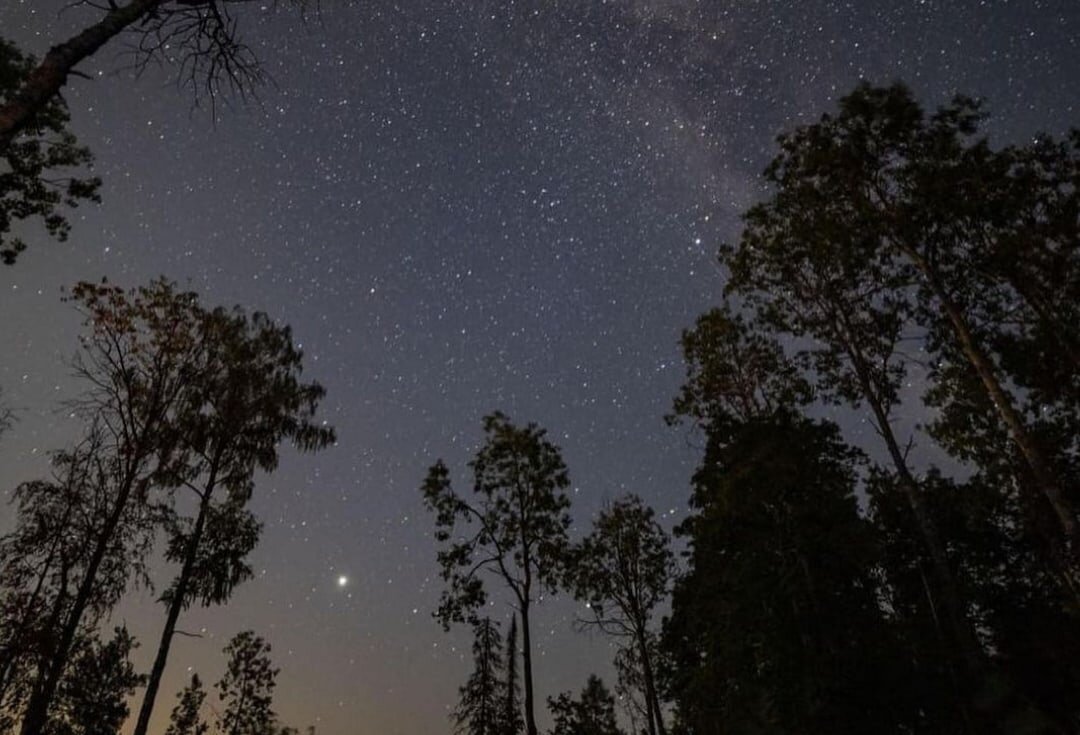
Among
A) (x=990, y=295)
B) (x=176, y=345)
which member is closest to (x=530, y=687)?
(x=176, y=345)

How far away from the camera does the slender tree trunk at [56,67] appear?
4699 mm

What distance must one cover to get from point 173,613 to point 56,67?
49.6ft

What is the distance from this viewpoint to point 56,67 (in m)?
5.04

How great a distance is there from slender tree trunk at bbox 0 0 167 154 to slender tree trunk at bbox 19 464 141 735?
1245 cm

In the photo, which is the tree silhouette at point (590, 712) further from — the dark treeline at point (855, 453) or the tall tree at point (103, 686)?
the tall tree at point (103, 686)

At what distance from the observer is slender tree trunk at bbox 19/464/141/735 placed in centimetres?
1283

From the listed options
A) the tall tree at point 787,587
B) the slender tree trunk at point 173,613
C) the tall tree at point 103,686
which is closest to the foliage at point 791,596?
the tall tree at point 787,587

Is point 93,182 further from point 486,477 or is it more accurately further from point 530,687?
point 530,687

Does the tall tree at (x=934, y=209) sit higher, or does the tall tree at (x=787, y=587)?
the tall tree at (x=934, y=209)

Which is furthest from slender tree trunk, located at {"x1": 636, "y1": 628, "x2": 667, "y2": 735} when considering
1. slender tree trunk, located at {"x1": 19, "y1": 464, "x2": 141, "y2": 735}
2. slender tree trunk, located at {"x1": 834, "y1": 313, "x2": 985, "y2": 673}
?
slender tree trunk, located at {"x1": 19, "y1": 464, "x2": 141, "y2": 735}

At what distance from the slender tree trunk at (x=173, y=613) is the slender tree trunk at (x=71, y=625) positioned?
182 centimetres

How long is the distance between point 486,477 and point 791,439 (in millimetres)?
11407

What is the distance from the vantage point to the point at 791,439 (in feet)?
54.9

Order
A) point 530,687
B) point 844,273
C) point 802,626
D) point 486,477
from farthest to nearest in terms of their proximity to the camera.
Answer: point 486,477, point 530,687, point 844,273, point 802,626
